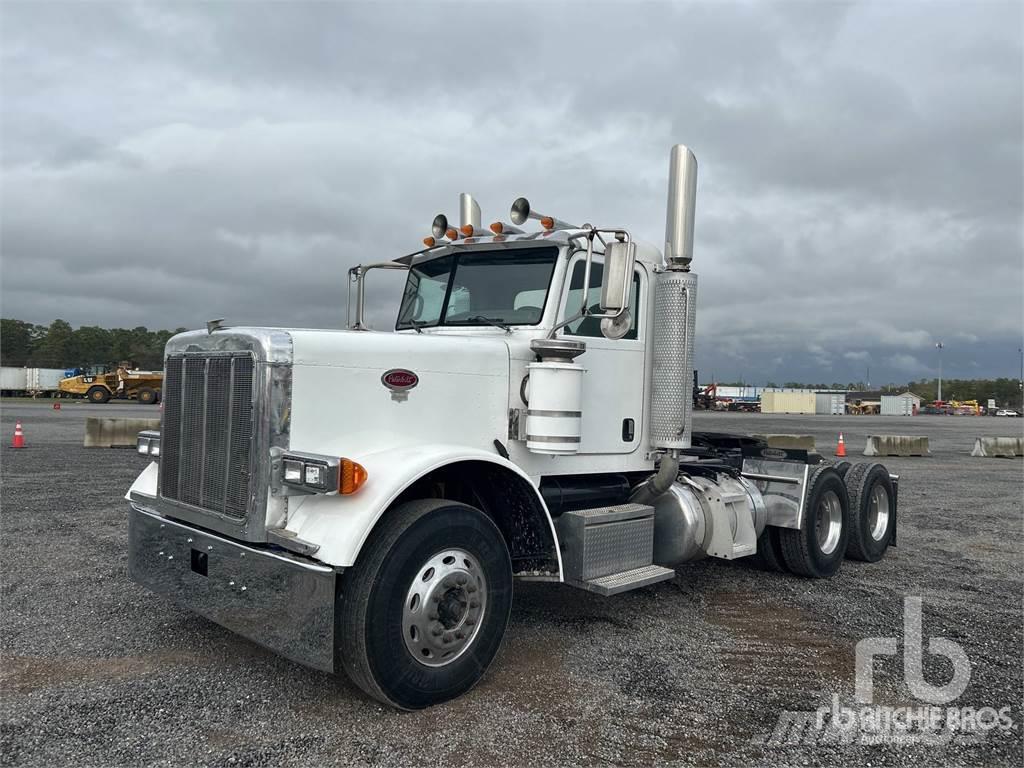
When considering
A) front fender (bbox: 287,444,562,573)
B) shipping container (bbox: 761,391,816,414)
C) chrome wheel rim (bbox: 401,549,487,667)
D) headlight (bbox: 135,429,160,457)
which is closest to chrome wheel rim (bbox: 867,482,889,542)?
chrome wheel rim (bbox: 401,549,487,667)

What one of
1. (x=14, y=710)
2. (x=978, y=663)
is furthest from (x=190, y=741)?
(x=978, y=663)

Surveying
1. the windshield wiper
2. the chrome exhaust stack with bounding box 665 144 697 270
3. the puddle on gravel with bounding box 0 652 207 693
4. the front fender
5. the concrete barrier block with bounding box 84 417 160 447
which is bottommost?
the puddle on gravel with bounding box 0 652 207 693

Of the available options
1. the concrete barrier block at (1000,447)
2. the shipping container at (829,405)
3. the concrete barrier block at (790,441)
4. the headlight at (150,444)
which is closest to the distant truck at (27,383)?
the concrete barrier block at (790,441)

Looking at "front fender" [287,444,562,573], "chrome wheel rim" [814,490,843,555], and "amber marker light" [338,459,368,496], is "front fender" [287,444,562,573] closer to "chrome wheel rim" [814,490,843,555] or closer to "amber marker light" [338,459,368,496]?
"amber marker light" [338,459,368,496]

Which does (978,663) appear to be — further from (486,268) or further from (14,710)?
(14,710)

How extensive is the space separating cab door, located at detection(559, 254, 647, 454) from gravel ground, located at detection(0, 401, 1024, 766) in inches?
52.2

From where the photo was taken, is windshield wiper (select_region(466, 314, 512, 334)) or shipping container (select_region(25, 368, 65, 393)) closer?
windshield wiper (select_region(466, 314, 512, 334))

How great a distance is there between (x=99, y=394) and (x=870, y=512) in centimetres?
4526

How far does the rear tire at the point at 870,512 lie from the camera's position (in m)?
7.39

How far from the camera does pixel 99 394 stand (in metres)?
43.7

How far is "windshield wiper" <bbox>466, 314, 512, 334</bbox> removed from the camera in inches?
196

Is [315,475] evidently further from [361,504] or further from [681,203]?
[681,203]

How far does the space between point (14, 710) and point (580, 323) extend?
3.77m

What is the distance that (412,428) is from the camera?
4.30 meters
